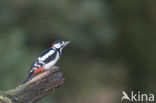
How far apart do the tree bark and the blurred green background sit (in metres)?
4.90

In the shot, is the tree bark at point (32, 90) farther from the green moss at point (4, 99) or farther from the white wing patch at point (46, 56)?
the white wing patch at point (46, 56)

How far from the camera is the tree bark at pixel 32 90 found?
570cm

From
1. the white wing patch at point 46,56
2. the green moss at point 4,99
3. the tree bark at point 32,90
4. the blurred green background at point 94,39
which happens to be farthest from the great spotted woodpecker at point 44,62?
the blurred green background at point 94,39

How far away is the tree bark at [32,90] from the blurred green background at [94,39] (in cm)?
490

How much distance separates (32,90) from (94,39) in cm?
669

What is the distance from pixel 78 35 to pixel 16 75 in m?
2.94

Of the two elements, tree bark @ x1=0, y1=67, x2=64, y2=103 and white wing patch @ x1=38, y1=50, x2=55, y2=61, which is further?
white wing patch @ x1=38, y1=50, x2=55, y2=61

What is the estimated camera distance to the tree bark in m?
5.70

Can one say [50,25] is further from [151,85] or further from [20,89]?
[20,89]

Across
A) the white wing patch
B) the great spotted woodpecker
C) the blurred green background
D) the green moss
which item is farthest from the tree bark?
the blurred green background

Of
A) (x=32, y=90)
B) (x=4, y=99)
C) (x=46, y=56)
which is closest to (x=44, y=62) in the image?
(x=46, y=56)

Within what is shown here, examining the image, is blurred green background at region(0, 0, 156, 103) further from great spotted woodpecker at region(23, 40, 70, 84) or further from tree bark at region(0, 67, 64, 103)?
tree bark at region(0, 67, 64, 103)

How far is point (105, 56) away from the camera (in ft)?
42.1

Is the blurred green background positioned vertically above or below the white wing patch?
above
